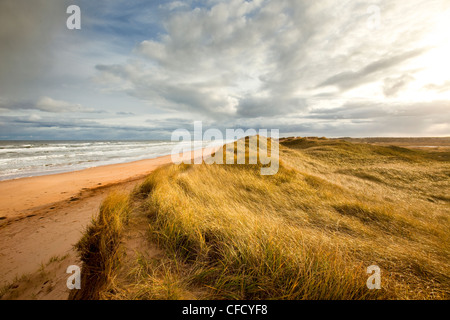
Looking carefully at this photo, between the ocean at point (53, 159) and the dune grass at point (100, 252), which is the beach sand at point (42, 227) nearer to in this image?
the dune grass at point (100, 252)

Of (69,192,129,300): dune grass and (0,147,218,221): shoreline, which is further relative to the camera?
(0,147,218,221): shoreline

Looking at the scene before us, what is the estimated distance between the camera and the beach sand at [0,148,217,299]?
3115 mm

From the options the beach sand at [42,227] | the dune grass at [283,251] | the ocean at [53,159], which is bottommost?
the beach sand at [42,227]

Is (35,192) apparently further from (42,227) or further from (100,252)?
(100,252)

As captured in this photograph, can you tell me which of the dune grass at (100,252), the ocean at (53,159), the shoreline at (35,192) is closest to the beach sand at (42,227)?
the shoreline at (35,192)

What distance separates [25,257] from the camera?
378cm

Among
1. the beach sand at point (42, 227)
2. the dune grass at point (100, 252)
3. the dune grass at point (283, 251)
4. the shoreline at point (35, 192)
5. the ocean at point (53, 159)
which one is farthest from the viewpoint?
the ocean at point (53, 159)

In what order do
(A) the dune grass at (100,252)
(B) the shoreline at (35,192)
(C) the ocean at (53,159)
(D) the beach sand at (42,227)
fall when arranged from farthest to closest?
(C) the ocean at (53,159)
(B) the shoreline at (35,192)
(D) the beach sand at (42,227)
(A) the dune grass at (100,252)

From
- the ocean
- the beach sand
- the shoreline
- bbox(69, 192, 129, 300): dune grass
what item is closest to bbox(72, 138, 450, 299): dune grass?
bbox(69, 192, 129, 300): dune grass

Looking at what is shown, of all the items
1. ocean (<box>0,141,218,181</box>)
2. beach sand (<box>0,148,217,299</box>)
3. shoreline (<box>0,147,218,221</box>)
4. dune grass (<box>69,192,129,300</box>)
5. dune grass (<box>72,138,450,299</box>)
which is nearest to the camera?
dune grass (<box>72,138,450,299</box>)

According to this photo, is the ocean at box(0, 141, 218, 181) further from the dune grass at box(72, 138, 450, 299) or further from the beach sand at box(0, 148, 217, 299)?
the dune grass at box(72, 138, 450, 299)

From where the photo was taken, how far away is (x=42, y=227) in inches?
200

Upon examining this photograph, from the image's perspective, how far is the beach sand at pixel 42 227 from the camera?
10.2 feet

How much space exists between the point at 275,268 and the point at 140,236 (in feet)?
8.58
